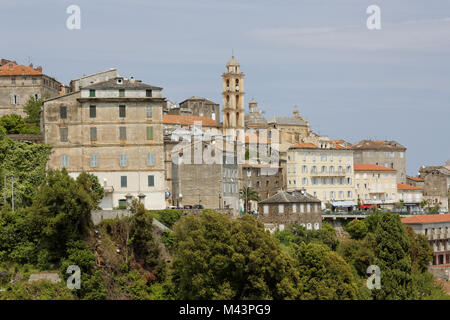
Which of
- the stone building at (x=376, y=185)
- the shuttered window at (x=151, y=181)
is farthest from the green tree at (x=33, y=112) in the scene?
the stone building at (x=376, y=185)

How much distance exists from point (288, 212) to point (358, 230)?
7.14 m

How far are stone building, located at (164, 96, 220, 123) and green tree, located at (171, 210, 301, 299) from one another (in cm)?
7370

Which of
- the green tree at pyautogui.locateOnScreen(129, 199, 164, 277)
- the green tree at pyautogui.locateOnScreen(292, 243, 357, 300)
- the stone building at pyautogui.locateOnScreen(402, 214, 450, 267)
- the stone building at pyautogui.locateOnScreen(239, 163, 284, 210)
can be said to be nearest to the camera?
the green tree at pyautogui.locateOnScreen(292, 243, 357, 300)

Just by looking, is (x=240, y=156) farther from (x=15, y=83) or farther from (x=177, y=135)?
(x=15, y=83)

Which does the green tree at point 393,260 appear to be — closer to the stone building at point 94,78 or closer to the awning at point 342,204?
Answer: the stone building at point 94,78

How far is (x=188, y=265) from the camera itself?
4669 cm

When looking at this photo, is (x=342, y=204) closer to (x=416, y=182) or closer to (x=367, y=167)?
(x=367, y=167)

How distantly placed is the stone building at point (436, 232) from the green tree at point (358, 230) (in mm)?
5165

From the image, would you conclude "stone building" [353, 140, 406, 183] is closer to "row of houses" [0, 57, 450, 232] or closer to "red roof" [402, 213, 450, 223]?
"row of houses" [0, 57, 450, 232]

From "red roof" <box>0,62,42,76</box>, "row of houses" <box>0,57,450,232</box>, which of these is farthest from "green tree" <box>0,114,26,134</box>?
"red roof" <box>0,62,42,76</box>

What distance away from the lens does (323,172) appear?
100 metres

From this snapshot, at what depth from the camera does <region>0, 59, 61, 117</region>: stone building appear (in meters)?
102

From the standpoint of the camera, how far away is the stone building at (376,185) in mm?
105188
